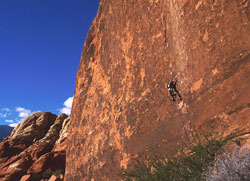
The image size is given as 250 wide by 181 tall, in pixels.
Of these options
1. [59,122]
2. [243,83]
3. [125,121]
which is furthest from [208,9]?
[59,122]

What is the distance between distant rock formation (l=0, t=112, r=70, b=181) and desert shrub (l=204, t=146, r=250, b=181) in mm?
15058

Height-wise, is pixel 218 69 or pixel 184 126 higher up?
pixel 218 69

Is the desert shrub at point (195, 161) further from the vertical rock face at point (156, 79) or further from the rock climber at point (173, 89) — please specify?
the rock climber at point (173, 89)

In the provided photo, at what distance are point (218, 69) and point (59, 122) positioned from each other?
2284 centimetres

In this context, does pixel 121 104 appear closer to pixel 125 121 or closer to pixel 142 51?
pixel 125 121

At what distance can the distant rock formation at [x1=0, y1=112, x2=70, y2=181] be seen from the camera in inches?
615

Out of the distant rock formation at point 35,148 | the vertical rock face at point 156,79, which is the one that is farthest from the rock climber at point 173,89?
the distant rock formation at point 35,148

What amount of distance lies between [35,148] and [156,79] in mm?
16940

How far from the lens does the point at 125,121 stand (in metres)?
4.24

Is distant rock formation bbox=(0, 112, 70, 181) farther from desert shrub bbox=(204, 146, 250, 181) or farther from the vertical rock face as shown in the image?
desert shrub bbox=(204, 146, 250, 181)

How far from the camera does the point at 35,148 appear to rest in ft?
58.9

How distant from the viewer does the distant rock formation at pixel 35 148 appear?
1562 centimetres

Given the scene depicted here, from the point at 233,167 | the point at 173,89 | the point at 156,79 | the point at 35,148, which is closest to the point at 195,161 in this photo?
the point at 233,167

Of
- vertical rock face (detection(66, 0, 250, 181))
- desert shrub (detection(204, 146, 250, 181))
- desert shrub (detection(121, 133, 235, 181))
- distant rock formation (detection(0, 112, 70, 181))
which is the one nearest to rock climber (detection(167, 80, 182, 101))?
vertical rock face (detection(66, 0, 250, 181))
